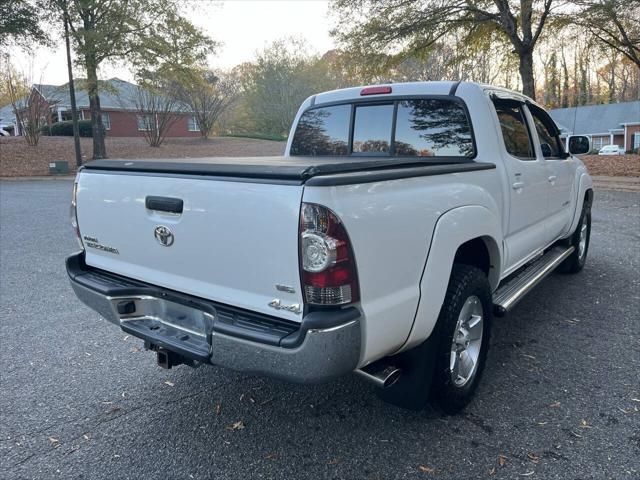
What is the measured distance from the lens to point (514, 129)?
→ 13.3ft

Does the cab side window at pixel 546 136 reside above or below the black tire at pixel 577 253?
above

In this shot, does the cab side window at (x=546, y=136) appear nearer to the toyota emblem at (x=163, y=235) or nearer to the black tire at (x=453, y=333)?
the black tire at (x=453, y=333)

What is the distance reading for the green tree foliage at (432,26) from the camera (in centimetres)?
1802

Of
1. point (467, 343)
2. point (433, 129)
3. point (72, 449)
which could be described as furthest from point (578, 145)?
point (72, 449)

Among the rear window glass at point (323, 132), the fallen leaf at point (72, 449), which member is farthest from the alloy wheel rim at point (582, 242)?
the fallen leaf at point (72, 449)

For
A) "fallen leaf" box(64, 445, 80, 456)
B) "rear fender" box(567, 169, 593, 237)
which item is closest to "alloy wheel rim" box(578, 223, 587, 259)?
"rear fender" box(567, 169, 593, 237)

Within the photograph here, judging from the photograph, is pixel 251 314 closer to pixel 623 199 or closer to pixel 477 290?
pixel 477 290

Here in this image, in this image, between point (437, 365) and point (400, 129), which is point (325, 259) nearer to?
point (437, 365)

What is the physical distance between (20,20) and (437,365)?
26.4 meters

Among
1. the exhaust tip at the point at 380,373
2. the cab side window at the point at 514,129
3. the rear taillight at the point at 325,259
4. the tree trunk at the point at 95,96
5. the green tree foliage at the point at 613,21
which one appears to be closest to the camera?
the rear taillight at the point at 325,259

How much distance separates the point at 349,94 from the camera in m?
4.14

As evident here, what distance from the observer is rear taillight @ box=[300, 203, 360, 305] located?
209 cm

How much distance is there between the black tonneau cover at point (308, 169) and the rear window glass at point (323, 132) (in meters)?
1.35

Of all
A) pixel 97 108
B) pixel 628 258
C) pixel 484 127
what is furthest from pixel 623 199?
pixel 97 108
